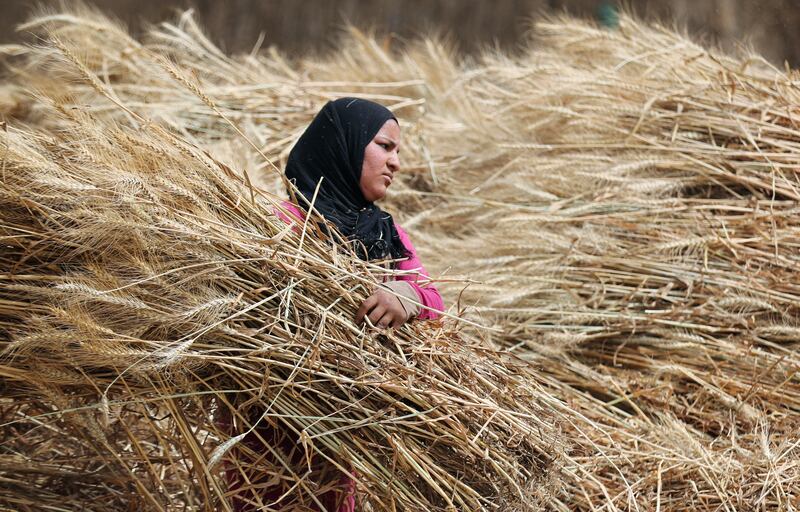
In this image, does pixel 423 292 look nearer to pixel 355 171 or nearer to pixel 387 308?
pixel 387 308

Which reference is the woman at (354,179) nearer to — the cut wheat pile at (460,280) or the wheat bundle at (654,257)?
the cut wheat pile at (460,280)

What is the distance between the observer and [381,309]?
1898 mm

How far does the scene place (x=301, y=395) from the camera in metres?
1.86

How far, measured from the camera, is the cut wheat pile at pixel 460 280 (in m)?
1.86

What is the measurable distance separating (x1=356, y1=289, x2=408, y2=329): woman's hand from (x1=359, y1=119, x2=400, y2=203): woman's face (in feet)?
1.06

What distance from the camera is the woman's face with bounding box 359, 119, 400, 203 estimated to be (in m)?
2.13

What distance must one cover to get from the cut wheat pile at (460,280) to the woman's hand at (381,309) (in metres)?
0.04

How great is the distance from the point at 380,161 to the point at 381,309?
15.7 inches

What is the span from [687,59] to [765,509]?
70.2 inches

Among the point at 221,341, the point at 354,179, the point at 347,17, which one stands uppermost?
the point at 354,179

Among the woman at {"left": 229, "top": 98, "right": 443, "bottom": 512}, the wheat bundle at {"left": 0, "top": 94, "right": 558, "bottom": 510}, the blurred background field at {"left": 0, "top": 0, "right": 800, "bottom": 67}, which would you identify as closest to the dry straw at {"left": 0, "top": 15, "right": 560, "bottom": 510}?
the wheat bundle at {"left": 0, "top": 94, "right": 558, "bottom": 510}

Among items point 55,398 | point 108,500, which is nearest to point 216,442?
point 55,398

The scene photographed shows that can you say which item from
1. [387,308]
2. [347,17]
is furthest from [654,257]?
[347,17]

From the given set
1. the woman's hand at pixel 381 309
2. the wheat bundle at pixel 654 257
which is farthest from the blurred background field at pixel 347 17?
the woman's hand at pixel 381 309
